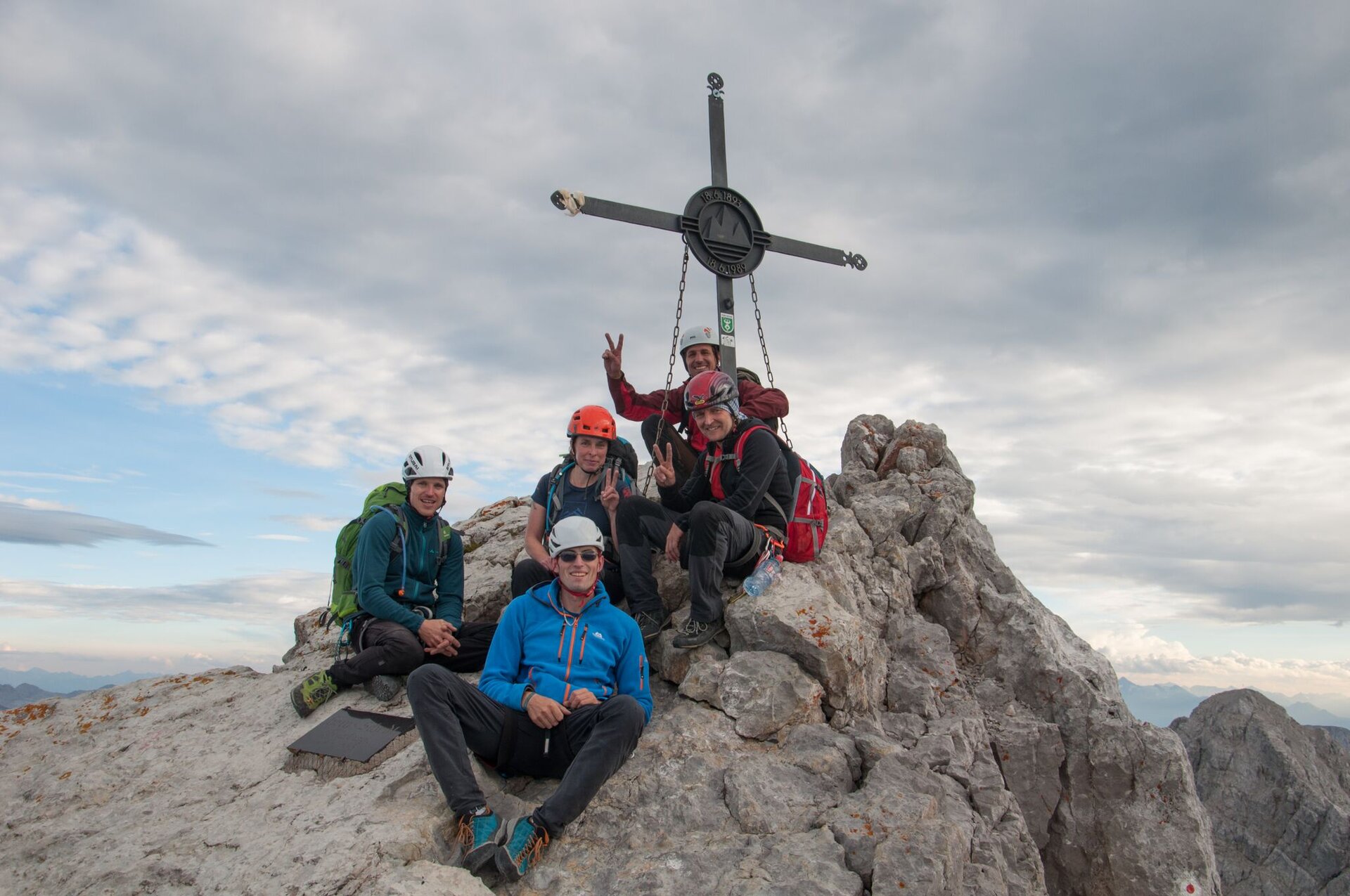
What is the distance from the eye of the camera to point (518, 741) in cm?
658

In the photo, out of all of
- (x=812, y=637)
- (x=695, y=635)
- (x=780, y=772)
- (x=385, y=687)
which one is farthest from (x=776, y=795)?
(x=385, y=687)

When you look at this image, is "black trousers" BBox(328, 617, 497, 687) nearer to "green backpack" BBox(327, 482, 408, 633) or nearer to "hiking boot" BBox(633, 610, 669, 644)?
"green backpack" BBox(327, 482, 408, 633)

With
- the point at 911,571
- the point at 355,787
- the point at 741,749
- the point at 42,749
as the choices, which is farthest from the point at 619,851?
the point at 42,749

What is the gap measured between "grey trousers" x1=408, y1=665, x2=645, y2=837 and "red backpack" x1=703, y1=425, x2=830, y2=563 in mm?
3160

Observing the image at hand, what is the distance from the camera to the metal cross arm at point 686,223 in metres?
10.8

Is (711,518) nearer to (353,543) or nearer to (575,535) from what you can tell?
(575,535)

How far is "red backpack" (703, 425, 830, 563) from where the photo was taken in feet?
29.9

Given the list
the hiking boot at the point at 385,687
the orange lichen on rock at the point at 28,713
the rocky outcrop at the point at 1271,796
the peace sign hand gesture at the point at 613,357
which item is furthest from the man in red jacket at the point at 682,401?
the rocky outcrop at the point at 1271,796

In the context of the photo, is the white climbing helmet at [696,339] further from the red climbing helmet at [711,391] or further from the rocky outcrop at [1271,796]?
the rocky outcrop at [1271,796]

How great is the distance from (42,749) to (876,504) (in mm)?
10426

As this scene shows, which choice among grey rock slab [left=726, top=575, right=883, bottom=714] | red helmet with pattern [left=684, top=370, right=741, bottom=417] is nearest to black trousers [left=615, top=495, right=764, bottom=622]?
grey rock slab [left=726, top=575, right=883, bottom=714]

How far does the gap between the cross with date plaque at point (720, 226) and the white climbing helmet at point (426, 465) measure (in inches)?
161

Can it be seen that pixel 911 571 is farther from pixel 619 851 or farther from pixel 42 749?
pixel 42 749

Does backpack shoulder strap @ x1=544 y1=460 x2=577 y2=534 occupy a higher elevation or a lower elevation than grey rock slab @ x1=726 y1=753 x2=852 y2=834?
higher
